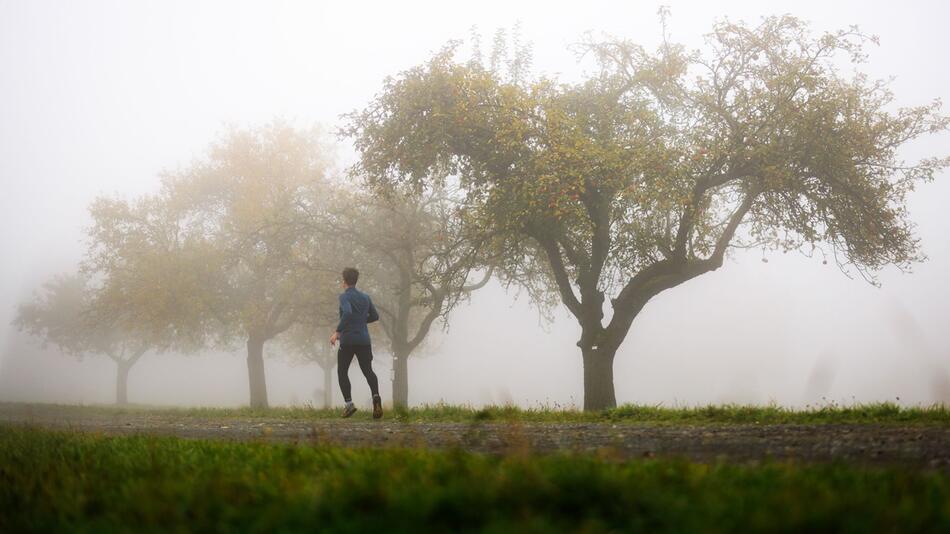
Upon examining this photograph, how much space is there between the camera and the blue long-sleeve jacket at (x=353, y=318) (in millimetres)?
14359

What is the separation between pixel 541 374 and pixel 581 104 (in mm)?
52107

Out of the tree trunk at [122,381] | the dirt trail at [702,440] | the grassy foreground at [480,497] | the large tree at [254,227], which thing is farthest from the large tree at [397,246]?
the tree trunk at [122,381]

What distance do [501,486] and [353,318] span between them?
35.2ft

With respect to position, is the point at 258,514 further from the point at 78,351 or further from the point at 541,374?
the point at 541,374

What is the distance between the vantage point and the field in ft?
12.1

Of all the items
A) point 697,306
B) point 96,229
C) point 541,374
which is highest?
point 96,229

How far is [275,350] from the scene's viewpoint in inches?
2146

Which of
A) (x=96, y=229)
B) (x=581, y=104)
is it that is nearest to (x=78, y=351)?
(x=96, y=229)

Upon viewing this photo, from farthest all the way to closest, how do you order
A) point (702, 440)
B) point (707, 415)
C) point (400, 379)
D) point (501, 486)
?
point (400, 379), point (707, 415), point (702, 440), point (501, 486)

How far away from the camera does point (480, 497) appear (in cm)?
397

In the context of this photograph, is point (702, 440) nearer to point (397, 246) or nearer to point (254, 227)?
point (397, 246)

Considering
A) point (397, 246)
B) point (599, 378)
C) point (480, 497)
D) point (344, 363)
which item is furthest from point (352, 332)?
point (397, 246)

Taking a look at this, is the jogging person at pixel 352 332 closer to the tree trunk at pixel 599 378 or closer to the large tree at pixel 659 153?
the large tree at pixel 659 153

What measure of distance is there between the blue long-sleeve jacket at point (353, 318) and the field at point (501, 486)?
6.30 metres
